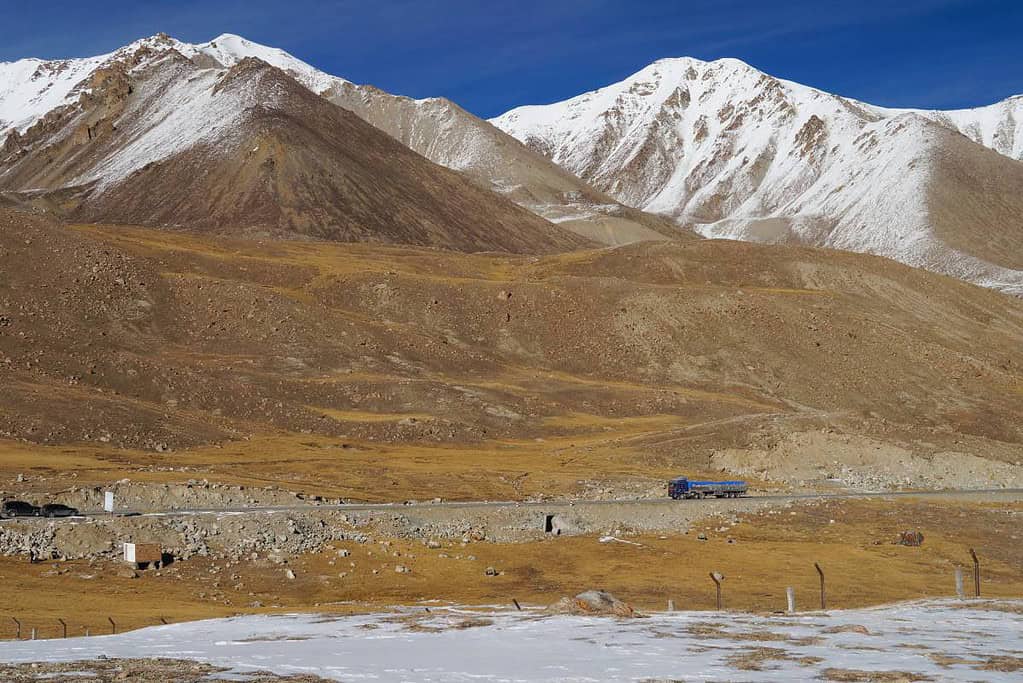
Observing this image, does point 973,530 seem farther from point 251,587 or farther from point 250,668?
point 250,668

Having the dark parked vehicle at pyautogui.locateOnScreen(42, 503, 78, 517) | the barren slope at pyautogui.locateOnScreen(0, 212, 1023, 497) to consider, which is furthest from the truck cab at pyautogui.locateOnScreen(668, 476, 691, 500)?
the dark parked vehicle at pyautogui.locateOnScreen(42, 503, 78, 517)

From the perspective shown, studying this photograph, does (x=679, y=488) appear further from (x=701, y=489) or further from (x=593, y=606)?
(x=593, y=606)

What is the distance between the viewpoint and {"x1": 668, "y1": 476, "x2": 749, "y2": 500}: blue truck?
5581 centimetres

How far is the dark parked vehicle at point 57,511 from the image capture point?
46203 mm

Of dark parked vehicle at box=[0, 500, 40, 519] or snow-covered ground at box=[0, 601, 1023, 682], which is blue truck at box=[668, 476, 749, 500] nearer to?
dark parked vehicle at box=[0, 500, 40, 519]

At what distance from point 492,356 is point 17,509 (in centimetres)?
6340

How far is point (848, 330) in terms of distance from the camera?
111 m

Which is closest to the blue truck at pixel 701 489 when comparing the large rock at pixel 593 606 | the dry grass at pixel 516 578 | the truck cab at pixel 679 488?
the truck cab at pixel 679 488

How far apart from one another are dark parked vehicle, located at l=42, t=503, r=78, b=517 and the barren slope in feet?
48.1

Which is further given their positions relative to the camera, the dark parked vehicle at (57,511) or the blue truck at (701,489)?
the blue truck at (701,489)

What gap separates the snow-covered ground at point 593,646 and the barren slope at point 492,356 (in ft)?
115

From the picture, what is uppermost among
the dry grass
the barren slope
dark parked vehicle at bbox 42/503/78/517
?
the barren slope

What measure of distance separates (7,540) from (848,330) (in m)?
85.6

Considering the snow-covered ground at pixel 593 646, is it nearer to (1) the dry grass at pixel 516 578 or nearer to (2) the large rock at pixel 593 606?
(2) the large rock at pixel 593 606
